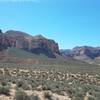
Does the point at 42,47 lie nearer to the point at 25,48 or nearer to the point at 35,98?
the point at 25,48

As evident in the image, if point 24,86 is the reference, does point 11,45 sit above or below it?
above

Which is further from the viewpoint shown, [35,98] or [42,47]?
[42,47]

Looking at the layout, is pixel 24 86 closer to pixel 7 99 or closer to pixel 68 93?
pixel 68 93

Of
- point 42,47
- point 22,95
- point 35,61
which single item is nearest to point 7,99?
point 22,95

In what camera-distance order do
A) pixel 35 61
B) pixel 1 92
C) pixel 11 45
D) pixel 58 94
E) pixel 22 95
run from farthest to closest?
pixel 11 45
pixel 35 61
pixel 58 94
pixel 1 92
pixel 22 95

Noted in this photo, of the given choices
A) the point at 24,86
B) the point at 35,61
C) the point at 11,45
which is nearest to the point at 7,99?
the point at 24,86

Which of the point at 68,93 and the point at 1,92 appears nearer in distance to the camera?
the point at 1,92

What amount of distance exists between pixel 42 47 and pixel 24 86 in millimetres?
170683

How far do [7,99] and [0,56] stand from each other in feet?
389

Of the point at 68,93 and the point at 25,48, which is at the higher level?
the point at 25,48

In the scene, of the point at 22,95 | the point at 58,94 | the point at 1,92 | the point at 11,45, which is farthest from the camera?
the point at 11,45

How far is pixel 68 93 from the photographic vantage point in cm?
2278

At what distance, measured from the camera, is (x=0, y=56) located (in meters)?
135

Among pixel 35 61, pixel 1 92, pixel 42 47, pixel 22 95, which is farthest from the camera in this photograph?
pixel 42 47
